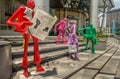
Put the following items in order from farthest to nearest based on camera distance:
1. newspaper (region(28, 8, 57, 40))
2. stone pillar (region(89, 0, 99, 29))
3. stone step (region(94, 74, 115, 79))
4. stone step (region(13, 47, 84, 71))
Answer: stone pillar (region(89, 0, 99, 29))
stone step (region(94, 74, 115, 79))
stone step (region(13, 47, 84, 71))
newspaper (region(28, 8, 57, 40))

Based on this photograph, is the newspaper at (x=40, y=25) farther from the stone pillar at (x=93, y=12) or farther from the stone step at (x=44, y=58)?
the stone pillar at (x=93, y=12)

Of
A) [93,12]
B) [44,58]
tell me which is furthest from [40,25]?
[93,12]

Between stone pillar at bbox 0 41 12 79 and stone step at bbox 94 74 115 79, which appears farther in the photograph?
stone step at bbox 94 74 115 79

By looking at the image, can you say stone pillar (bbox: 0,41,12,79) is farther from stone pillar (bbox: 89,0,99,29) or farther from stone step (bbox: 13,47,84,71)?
stone pillar (bbox: 89,0,99,29)

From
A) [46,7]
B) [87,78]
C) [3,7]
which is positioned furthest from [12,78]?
[3,7]

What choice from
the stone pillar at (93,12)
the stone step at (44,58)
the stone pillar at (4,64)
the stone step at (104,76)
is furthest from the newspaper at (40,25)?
the stone pillar at (93,12)

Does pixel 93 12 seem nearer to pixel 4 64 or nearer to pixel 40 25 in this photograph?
pixel 40 25

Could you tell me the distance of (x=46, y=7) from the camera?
13.5 metres

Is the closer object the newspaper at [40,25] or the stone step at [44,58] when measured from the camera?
the newspaper at [40,25]

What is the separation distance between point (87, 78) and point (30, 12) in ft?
7.69

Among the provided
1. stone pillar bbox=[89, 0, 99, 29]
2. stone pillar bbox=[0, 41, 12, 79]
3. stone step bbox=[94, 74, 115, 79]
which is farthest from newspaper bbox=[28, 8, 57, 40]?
stone pillar bbox=[89, 0, 99, 29]

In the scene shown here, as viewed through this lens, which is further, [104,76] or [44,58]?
[44,58]

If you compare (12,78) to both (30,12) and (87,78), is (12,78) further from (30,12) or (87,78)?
(87,78)

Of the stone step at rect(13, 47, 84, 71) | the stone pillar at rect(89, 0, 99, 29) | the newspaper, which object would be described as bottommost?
the stone step at rect(13, 47, 84, 71)
